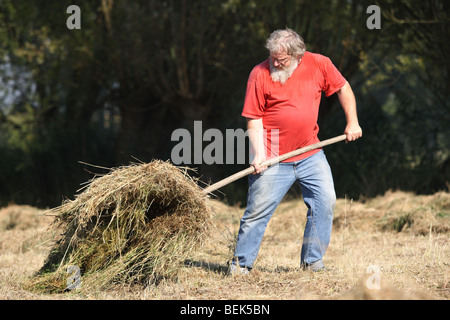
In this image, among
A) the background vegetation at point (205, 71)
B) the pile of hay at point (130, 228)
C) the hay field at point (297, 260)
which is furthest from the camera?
the background vegetation at point (205, 71)

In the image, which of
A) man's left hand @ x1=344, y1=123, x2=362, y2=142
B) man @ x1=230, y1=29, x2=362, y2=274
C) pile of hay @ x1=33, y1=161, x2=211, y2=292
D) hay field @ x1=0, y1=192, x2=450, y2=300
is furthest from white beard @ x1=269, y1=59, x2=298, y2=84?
hay field @ x1=0, y1=192, x2=450, y2=300

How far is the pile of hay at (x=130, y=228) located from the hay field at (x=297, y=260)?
0.11 metres

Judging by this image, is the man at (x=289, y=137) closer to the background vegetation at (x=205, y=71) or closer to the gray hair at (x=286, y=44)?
the gray hair at (x=286, y=44)

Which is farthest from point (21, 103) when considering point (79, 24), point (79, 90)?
point (79, 24)

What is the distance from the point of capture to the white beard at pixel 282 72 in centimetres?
429

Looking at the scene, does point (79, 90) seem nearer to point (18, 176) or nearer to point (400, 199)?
point (18, 176)

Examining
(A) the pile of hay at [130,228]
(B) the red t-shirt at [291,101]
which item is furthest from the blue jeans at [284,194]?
(A) the pile of hay at [130,228]

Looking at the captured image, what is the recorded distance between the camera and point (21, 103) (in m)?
14.0

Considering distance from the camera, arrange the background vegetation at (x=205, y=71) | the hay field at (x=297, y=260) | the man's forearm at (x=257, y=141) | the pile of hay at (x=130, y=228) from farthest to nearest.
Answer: the background vegetation at (x=205, y=71), the man's forearm at (x=257, y=141), the pile of hay at (x=130, y=228), the hay field at (x=297, y=260)

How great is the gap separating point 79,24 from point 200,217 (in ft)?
25.1

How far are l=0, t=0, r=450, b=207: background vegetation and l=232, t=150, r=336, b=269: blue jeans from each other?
5272 millimetres

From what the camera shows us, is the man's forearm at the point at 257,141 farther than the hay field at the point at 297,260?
Yes

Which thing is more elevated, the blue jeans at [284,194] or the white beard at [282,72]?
the white beard at [282,72]

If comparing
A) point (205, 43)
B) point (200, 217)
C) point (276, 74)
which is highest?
point (205, 43)
